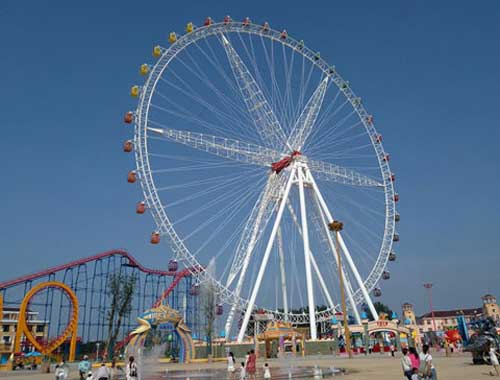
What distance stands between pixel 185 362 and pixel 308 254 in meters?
11.9

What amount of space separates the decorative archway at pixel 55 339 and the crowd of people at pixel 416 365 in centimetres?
3705

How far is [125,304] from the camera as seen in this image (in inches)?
1267

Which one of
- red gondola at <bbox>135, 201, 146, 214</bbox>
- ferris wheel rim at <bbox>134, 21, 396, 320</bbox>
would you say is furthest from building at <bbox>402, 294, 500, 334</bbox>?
red gondola at <bbox>135, 201, 146, 214</bbox>

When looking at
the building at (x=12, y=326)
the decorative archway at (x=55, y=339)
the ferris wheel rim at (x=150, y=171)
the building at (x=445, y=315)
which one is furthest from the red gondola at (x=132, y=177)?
the building at (x=445, y=315)

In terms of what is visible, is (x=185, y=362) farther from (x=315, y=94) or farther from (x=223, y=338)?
(x=315, y=94)

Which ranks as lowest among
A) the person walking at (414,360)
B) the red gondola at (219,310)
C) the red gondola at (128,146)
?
the person walking at (414,360)

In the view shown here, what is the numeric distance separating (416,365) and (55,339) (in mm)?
40758

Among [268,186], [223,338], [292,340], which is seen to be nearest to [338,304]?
[292,340]

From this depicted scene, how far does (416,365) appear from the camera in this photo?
923 centimetres

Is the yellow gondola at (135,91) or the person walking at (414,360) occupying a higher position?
the yellow gondola at (135,91)

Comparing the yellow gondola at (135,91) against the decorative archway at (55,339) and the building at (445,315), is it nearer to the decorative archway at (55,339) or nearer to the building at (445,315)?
the decorative archway at (55,339)

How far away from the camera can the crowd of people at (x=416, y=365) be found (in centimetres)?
916

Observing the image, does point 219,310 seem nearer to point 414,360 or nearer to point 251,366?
point 251,366

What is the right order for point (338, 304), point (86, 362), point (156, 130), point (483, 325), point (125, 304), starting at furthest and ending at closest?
point (338, 304), point (125, 304), point (156, 130), point (483, 325), point (86, 362)
